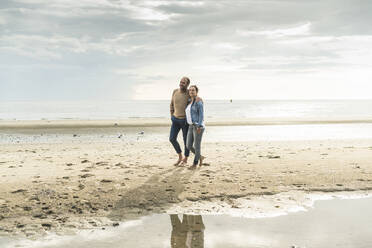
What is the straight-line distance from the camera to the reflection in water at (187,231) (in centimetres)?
477

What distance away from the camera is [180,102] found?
30.6ft

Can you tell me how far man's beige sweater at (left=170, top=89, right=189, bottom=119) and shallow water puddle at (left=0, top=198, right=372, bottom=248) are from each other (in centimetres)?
Result: 394

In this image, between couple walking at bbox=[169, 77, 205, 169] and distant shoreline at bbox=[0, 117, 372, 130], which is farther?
distant shoreline at bbox=[0, 117, 372, 130]

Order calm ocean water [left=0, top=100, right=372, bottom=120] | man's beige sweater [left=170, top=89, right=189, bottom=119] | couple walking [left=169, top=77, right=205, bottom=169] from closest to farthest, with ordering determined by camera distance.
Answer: couple walking [left=169, top=77, right=205, bottom=169], man's beige sweater [left=170, top=89, right=189, bottom=119], calm ocean water [left=0, top=100, right=372, bottom=120]

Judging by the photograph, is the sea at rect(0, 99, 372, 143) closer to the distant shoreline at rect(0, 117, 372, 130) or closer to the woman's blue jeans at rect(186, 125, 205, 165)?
the distant shoreline at rect(0, 117, 372, 130)

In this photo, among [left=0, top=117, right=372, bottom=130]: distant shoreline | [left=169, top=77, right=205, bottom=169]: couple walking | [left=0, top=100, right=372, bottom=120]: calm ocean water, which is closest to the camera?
[left=169, top=77, right=205, bottom=169]: couple walking

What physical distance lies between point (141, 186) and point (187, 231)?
258 centimetres

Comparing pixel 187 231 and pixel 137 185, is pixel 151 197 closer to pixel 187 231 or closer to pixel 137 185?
pixel 137 185

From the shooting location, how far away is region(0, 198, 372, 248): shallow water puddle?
478 centimetres

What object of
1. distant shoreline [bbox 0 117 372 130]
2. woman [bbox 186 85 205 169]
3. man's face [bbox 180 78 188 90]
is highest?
man's face [bbox 180 78 188 90]

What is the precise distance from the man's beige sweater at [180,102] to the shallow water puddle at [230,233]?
3.94m

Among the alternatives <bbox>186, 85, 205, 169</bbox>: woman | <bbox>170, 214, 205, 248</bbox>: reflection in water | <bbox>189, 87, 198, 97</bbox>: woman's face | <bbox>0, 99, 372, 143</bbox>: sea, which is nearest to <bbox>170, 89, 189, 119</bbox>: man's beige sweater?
<bbox>186, 85, 205, 169</bbox>: woman

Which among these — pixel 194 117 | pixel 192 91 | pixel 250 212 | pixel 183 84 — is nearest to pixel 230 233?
pixel 250 212

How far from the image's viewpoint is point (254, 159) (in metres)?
11.4
